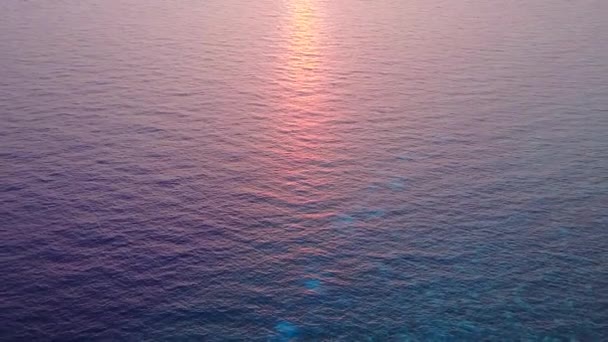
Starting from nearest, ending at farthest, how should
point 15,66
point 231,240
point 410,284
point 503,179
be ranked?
point 410,284
point 231,240
point 503,179
point 15,66

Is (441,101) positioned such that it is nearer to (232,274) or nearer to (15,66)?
(232,274)

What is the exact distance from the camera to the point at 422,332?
99.8 meters

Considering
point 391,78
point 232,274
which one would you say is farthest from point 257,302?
point 391,78

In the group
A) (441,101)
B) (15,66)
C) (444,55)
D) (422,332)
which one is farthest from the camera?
(444,55)

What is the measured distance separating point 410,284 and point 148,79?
97.4 meters

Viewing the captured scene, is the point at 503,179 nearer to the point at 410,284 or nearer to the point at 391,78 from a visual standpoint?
the point at 410,284

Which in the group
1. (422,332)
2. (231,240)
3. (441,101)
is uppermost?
(441,101)

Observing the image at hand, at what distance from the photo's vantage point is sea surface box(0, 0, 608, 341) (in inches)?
4023

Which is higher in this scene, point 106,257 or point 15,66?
point 15,66

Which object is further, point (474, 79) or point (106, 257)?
point (474, 79)

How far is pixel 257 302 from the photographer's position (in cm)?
10400

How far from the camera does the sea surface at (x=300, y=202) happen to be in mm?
102188

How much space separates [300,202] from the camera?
128 m

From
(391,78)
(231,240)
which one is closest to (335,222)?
(231,240)
